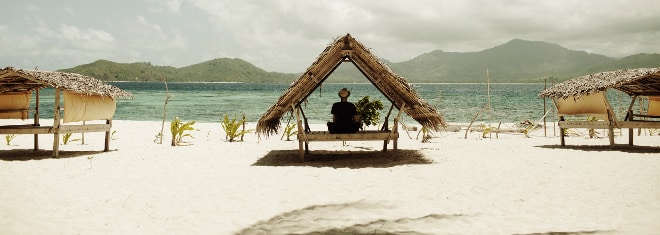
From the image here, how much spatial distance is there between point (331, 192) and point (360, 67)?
3537mm

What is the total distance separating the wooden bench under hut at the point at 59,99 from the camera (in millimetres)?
8008

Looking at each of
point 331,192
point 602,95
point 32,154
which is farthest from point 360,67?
point 32,154

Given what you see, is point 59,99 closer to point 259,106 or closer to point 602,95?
point 602,95

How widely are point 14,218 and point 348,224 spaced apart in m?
3.31

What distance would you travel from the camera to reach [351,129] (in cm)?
782

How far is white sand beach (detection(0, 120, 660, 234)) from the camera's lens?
4.12m

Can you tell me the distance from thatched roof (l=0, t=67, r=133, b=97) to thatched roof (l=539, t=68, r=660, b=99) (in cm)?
979

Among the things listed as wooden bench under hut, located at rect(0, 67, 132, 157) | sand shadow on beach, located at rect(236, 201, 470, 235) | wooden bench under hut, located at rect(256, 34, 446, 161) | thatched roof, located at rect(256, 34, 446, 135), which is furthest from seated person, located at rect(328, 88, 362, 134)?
wooden bench under hut, located at rect(0, 67, 132, 157)

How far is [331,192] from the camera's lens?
5.35 metres

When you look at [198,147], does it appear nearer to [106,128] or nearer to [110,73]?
[106,128]

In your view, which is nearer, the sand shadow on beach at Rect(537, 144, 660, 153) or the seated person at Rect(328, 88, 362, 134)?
the seated person at Rect(328, 88, 362, 134)

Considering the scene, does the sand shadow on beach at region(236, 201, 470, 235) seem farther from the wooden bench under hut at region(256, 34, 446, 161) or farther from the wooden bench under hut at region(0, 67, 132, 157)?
the wooden bench under hut at region(0, 67, 132, 157)

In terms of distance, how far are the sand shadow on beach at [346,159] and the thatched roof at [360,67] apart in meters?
0.82

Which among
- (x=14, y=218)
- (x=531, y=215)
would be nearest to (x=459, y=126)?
(x=531, y=215)
